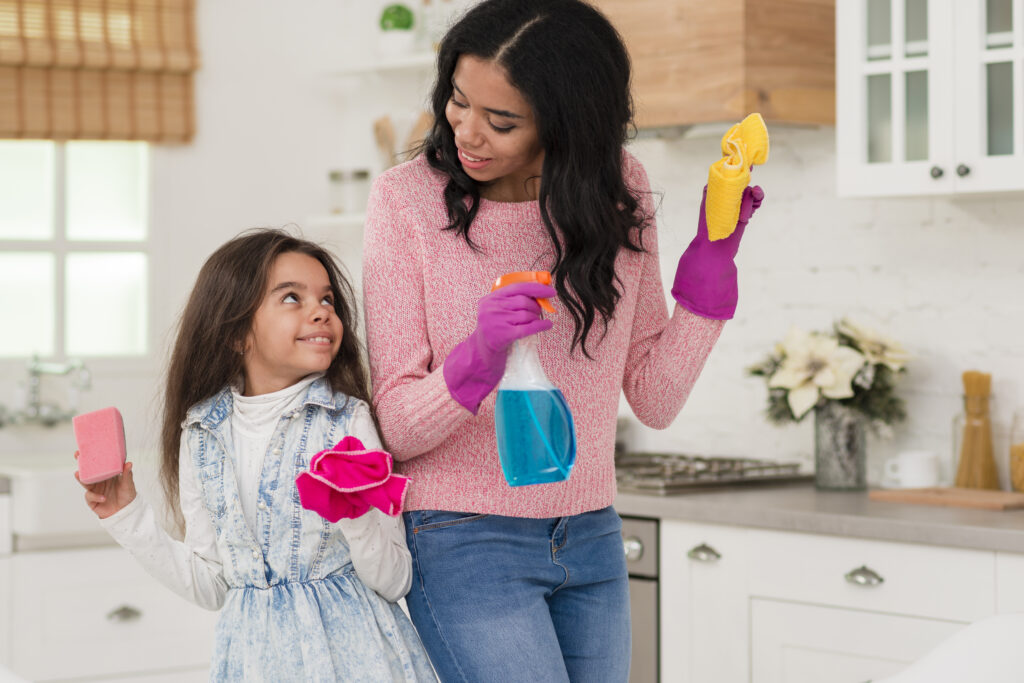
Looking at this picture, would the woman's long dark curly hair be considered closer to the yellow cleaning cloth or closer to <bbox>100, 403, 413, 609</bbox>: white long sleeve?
the yellow cleaning cloth

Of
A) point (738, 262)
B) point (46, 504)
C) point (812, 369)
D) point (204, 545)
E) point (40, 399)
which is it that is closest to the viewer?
point (204, 545)

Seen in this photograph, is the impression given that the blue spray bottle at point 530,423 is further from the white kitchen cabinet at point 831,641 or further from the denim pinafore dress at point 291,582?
the white kitchen cabinet at point 831,641

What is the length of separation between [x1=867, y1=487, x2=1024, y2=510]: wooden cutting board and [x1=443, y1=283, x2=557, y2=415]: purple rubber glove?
1604 mm

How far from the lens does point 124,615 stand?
3281mm

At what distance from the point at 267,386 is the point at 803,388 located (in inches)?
65.8

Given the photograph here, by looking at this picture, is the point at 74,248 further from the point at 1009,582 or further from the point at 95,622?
the point at 1009,582

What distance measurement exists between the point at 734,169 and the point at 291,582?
29.7 inches

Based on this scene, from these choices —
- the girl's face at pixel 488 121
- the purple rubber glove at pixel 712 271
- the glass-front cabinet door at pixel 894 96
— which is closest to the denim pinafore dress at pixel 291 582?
the girl's face at pixel 488 121

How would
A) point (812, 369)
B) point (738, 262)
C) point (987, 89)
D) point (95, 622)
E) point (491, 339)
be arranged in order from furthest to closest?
point (738, 262) → point (95, 622) → point (812, 369) → point (987, 89) → point (491, 339)

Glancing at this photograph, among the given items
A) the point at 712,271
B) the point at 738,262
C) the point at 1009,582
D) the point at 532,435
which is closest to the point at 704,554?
the point at 1009,582

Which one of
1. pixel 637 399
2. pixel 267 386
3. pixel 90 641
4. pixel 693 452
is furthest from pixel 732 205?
pixel 90 641

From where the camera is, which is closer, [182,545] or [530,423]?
[530,423]

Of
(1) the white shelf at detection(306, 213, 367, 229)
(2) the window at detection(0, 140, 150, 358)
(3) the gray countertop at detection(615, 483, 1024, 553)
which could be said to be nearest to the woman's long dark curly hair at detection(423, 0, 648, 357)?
(3) the gray countertop at detection(615, 483, 1024, 553)

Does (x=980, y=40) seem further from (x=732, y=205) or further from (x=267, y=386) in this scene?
(x=267, y=386)
